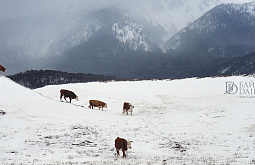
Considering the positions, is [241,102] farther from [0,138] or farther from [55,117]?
[0,138]

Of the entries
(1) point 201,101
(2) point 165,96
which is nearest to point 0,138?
(1) point 201,101

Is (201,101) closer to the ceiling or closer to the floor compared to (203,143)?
closer to the ceiling

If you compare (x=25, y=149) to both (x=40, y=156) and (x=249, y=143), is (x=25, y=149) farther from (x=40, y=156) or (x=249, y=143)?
(x=249, y=143)

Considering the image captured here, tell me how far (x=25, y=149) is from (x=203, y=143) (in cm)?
1218

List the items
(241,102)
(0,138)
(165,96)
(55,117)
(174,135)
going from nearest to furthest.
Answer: (0,138) → (174,135) → (55,117) → (241,102) → (165,96)

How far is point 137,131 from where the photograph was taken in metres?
21.5

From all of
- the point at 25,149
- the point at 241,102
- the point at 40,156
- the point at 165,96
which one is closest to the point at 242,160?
the point at 40,156

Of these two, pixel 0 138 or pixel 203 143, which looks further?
pixel 203 143

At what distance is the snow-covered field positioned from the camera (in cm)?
1340

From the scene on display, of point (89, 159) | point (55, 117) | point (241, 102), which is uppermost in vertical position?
point (241, 102)

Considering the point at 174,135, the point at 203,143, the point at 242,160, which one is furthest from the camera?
the point at 174,135

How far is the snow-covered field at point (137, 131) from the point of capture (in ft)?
44.0

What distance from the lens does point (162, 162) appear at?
12430mm

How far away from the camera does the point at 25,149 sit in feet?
46.2
